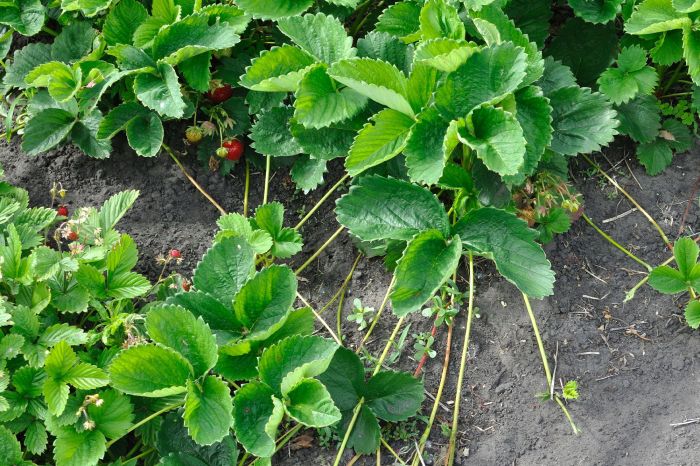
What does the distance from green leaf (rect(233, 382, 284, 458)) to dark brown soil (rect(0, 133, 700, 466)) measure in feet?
0.87

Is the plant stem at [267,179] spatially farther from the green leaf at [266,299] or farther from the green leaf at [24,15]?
the green leaf at [24,15]

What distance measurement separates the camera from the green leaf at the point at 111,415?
5.84 ft

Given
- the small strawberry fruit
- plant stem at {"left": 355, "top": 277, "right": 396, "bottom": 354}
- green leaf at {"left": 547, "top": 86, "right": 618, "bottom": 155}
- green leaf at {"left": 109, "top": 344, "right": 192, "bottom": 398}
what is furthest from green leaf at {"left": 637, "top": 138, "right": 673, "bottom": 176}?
green leaf at {"left": 109, "top": 344, "right": 192, "bottom": 398}

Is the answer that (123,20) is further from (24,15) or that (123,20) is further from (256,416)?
(256,416)

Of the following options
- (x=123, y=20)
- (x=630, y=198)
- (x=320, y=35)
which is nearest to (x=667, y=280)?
(x=630, y=198)

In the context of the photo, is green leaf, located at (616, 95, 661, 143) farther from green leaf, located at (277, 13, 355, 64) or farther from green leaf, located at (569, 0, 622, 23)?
green leaf, located at (277, 13, 355, 64)

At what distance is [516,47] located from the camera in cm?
174

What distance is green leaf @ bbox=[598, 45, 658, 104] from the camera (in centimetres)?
208

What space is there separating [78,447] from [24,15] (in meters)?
1.36

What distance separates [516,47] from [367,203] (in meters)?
0.50

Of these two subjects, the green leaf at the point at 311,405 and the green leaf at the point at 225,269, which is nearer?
the green leaf at the point at 311,405

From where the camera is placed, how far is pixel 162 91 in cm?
210

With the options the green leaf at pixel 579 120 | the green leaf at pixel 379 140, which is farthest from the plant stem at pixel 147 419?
the green leaf at pixel 579 120

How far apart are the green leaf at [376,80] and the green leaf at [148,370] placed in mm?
734
